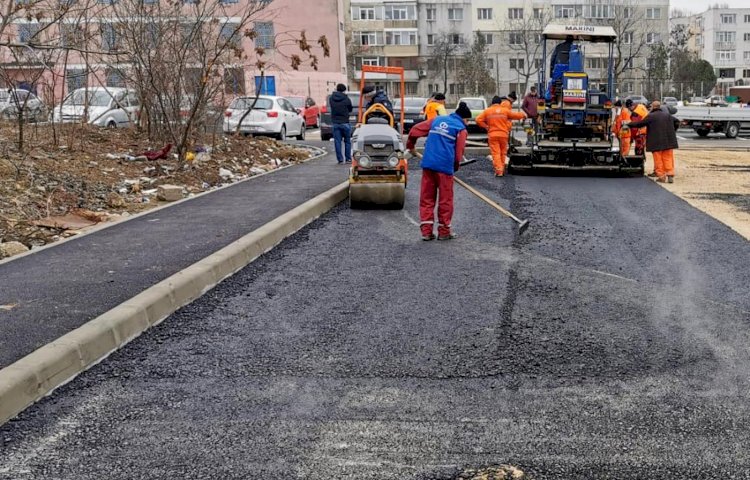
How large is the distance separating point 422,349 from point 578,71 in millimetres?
13381

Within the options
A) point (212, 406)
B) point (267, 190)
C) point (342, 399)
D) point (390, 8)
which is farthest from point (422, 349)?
point (390, 8)

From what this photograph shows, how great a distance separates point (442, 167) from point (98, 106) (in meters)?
14.2

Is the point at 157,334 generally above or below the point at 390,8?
below

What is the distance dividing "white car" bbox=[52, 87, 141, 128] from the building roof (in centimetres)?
846

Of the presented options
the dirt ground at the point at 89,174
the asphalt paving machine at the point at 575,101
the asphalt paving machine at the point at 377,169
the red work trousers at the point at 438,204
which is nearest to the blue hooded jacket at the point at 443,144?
the red work trousers at the point at 438,204

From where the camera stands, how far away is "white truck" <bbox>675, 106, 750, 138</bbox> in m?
29.6

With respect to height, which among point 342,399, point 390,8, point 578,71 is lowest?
point 342,399

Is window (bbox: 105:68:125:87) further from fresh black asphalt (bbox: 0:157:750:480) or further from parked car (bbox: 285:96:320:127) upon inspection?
parked car (bbox: 285:96:320:127)

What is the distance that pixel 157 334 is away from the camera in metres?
5.54

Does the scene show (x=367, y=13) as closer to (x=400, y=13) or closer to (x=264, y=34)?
(x=400, y=13)

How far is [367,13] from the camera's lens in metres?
75.0

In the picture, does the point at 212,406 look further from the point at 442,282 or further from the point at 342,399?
the point at 442,282

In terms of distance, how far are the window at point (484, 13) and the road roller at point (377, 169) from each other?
2831 inches

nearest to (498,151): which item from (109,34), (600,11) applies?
(109,34)
